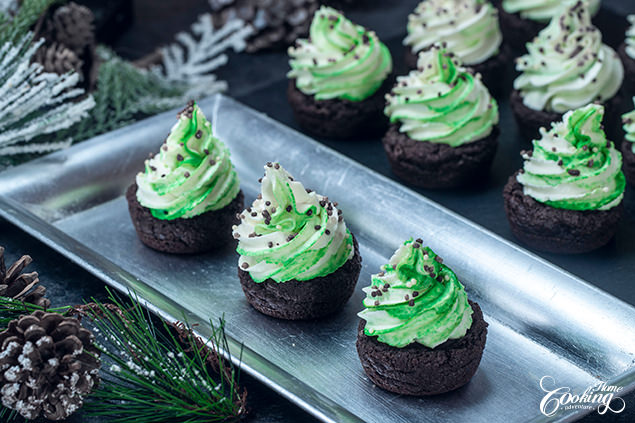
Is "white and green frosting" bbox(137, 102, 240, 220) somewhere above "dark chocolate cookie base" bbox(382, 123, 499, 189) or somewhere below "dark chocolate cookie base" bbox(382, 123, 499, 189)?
above

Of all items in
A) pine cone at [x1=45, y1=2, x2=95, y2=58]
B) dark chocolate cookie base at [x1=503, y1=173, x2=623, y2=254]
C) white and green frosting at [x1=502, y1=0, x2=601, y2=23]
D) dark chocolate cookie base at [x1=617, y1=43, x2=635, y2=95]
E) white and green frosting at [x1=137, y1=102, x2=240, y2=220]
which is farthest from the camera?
white and green frosting at [x1=502, y1=0, x2=601, y2=23]

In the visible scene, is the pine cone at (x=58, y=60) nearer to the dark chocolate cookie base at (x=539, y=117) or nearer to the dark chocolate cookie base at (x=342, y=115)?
the dark chocolate cookie base at (x=342, y=115)

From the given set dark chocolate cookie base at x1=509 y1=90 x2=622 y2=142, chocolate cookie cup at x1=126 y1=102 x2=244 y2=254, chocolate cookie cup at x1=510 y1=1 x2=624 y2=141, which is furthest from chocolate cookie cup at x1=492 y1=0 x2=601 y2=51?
chocolate cookie cup at x1=126 y1=102 x2=244 y2=254

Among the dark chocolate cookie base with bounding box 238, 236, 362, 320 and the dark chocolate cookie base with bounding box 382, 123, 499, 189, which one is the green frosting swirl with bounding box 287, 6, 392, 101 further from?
the dark chocolate cookie base with bounding box 238, 236, 362, 320

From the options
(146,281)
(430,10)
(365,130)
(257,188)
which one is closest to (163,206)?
(146,281)

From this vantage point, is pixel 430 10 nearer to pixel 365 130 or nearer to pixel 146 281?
pixel 365 130

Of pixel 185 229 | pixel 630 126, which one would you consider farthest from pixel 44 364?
pixel 630 126
